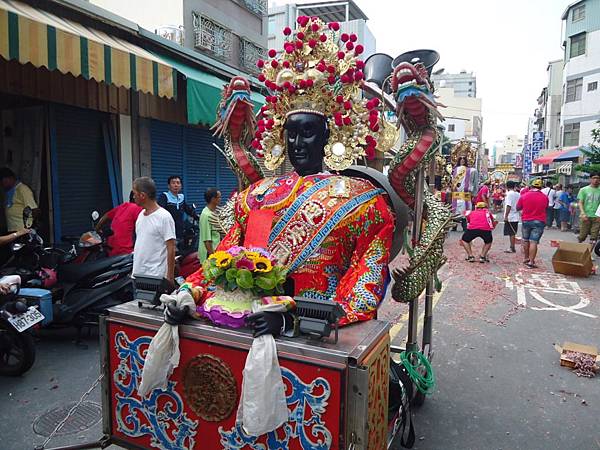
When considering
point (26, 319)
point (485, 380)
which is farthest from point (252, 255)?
point (485, 380)

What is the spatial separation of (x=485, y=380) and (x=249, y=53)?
511 inches

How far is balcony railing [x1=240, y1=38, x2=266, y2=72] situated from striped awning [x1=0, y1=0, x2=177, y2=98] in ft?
28.0

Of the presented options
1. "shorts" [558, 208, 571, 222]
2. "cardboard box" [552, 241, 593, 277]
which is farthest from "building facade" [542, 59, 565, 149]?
"cardboard box" [552, 241, 593, 277]

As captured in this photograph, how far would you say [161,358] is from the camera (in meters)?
2.05

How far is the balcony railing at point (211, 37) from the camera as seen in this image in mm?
12445

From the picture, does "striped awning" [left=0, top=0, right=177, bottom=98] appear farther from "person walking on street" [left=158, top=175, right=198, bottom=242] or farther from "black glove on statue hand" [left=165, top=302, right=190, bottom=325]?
"black glove on statue hand" [left=165, top=302, right=190, bottom=325]

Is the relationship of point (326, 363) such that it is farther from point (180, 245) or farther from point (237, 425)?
point (180, 245)

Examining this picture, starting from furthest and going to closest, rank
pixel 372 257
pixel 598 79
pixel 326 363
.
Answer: pixel 598 79 → pixel 372 257 → pixel 326 363

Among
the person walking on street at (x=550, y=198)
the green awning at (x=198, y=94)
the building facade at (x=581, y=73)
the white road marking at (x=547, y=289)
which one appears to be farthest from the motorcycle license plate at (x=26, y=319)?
the building facade at (x=581, y=73)

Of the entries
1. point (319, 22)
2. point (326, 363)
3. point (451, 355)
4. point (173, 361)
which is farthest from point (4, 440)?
point (451, 355)

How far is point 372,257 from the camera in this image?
242 cm

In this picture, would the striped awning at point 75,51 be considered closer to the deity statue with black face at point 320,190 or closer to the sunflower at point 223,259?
the deity statue with black face at point 320,190

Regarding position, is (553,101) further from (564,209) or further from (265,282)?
(265,282)

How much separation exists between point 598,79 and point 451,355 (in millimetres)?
29926
